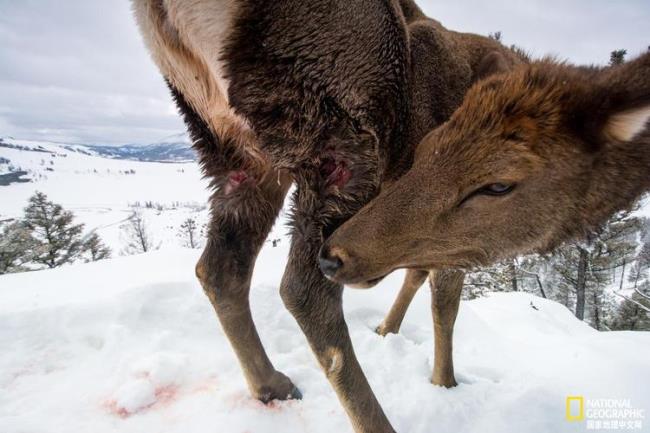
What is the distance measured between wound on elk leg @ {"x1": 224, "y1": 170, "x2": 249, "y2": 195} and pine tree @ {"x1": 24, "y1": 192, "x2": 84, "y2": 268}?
2946 cm

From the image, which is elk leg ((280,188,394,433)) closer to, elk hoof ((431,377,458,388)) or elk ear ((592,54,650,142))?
elk hoof ((431,377,458,388))

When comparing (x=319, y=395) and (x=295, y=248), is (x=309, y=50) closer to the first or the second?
(x=295, y=248)

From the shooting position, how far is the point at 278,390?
8.82 ft

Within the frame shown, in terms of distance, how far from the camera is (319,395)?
275 cm

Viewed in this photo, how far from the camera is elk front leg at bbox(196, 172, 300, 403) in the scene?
8.84 feet

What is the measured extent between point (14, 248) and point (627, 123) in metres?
28.4

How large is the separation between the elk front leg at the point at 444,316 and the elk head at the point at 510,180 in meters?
1.28

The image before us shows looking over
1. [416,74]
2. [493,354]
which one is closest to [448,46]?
[416,74]

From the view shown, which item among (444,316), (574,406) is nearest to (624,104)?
(444,316)

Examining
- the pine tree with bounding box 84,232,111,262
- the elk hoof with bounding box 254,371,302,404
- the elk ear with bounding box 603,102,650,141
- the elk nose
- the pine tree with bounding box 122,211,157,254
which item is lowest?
the pine tree with bounding box 122,211,157,254

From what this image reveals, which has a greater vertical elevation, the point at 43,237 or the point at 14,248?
the point at 14,248

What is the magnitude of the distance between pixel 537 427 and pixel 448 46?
9.22 feet

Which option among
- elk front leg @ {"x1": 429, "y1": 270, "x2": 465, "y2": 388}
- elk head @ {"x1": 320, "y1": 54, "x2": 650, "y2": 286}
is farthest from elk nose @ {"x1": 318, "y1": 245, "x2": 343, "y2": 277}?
elk front leg @ {"x1": 429, "y1": 270, "x2": 465, "y2": 388}

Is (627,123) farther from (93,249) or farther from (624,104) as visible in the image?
(93,249)
